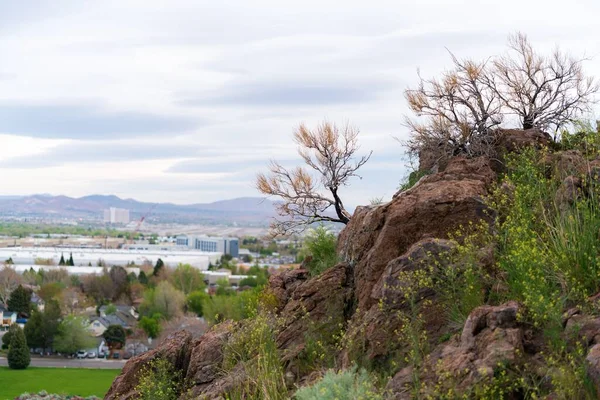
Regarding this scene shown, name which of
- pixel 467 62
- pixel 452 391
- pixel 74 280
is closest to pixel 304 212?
pixel 467 62

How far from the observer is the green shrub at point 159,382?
965 centimetres

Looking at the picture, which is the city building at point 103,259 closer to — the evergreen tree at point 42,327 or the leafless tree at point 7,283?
the leafless tree at point 7,283

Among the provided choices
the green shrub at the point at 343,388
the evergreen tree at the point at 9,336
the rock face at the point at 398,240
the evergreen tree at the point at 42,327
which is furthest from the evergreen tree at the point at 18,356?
the green shrub at the point at 343,388

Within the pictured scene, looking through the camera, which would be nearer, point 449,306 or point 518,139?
point 449,306

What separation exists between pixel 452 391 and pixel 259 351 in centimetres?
305

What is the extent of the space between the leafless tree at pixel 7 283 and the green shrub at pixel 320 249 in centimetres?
6442

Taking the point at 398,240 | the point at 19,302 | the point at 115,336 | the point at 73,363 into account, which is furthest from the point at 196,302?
the point at 398,240

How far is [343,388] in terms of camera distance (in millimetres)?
6797

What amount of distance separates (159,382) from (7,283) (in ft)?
232

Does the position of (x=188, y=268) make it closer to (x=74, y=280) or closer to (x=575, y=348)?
(x=74, y=280)

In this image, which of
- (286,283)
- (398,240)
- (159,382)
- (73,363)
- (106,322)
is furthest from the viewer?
(106,322)

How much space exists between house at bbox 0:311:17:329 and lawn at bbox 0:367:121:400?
18079 mm

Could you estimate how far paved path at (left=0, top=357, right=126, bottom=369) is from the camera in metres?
49.3

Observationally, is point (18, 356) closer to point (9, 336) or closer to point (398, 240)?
point (9, 336)
